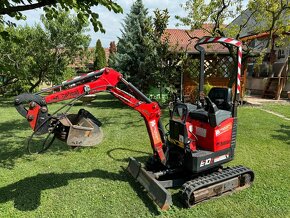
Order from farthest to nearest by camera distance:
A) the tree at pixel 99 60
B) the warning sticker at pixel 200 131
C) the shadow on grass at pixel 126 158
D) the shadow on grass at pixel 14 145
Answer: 1. the tree at pixel 99 60
2. the shadow on grass at pixel 14 145
3. the shadow on grass at pixel 126 158
4. the warning sticker at pixel 200 131

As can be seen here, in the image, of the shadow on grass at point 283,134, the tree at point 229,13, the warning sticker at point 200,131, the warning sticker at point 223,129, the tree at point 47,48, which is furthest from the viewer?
the tree at point 47,48

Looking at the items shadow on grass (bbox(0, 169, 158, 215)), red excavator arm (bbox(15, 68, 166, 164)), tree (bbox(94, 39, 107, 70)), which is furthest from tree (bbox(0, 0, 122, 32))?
tree (bbox(94, 39, 107, 70))

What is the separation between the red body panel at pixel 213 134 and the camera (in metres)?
4.78

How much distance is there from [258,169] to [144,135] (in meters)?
3.97

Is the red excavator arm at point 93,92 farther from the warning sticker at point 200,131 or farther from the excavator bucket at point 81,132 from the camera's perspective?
the warning sticker at point 200,131

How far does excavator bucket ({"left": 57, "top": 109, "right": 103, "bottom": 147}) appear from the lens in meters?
3.94

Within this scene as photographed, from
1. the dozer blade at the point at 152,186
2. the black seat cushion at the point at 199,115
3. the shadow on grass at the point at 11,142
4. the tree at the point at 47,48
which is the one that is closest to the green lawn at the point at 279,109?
the black seat cushion at the point at 199,115

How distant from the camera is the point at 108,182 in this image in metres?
5.47

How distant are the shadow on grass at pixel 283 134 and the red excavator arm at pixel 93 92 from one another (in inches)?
214

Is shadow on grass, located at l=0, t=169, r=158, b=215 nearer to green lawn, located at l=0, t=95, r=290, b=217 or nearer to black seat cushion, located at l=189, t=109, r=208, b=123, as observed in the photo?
green lawn, located at l=0, t=95, r=290, b=217

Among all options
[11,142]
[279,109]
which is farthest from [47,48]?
[279,109]

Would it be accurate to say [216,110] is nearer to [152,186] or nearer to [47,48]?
[152,186]

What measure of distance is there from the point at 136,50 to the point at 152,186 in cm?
1243

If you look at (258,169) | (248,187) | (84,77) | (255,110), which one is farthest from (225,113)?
(255,110)
